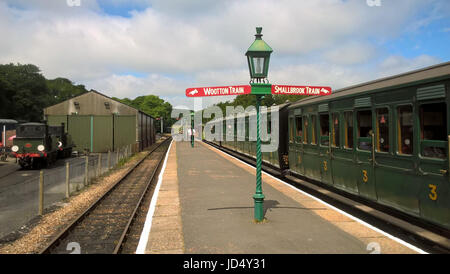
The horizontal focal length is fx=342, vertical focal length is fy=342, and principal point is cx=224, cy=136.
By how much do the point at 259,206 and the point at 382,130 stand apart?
9.65 feet

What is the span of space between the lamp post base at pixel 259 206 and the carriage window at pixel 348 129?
2732mm

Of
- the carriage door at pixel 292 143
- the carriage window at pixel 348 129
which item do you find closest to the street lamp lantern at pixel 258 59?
the carriage window at pixel 348 129

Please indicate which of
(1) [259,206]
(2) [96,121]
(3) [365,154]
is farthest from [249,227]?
(2) [96,121]

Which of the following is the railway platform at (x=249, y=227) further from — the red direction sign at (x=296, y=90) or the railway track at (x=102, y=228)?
the red direction sign at (x=296, y=90)

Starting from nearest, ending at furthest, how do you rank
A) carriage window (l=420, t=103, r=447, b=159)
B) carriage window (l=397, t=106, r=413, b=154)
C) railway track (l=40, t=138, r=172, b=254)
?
carriage window (l=420, t=103, r=447, b=159) → carriage window (l=397, t=106, r=413, b=154) → railway track (l=40, t=138, r=172, b=254)

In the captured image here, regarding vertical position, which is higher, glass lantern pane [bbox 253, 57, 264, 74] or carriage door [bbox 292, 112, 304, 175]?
glass lantern pane [bbox 253, 57, 264, 74]

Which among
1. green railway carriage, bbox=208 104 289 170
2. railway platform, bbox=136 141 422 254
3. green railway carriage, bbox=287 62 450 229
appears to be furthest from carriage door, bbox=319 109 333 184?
green railway carriage, bbox=208 104 289 170

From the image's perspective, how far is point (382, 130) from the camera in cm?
691

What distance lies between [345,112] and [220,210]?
156 inches

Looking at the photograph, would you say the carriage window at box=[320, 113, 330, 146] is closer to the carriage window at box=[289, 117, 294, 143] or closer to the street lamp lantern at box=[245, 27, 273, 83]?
the carriage window at box=[289, 117, 294, 143]

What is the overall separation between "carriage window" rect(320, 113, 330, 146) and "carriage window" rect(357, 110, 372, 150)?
177cm

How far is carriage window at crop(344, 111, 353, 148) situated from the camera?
8.22 meters

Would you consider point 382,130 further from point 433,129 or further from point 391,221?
point 391,221

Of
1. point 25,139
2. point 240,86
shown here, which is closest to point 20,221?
point 240,86
